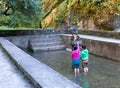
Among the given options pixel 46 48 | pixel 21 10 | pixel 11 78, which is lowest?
pixel 46 48

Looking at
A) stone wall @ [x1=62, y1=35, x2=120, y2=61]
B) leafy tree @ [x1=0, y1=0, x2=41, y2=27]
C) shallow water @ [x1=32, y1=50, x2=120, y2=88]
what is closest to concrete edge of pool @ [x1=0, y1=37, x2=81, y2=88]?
shallow water @ [x1=32, y1=50, x2=120, y2=88]

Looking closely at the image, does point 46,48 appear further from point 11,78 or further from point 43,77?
point 43,77

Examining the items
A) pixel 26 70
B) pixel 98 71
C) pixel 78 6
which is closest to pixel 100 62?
pixel 98 71

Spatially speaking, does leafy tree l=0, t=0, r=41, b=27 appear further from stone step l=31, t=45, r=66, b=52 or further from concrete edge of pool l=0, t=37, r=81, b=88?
concrete edge of pool l=0, t=37, r=81, b=88

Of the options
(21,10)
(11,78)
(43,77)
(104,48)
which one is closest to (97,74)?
(104,48)

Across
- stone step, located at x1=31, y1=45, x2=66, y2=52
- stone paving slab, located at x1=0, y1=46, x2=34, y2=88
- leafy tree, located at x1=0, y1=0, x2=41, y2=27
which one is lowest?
stone step, located at x1=31, y1=45, x2=66, y2=52

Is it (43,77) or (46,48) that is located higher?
(43,77)

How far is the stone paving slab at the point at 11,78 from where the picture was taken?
4.61 m

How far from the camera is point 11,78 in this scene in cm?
515

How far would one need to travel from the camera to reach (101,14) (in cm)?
1827

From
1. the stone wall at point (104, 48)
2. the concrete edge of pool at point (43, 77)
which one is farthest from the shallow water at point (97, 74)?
the concrete edge of pool at point (43, 77)

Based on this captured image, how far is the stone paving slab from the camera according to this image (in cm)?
461

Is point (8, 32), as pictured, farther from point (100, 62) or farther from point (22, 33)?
point (100, 62)

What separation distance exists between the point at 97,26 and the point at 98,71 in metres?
10.1
